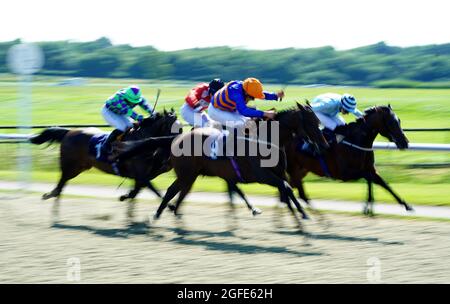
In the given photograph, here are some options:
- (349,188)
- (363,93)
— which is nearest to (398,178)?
(349,188)

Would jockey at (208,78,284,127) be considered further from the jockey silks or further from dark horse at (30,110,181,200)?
dark horse at (30,110,181,200)

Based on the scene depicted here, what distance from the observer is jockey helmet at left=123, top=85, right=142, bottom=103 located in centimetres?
1058

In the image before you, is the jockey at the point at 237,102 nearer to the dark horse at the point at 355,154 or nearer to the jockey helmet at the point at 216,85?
the jockey helmet at the point at 216,85

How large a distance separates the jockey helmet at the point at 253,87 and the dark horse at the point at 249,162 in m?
0.35

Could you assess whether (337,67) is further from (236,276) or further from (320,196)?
(236,276)

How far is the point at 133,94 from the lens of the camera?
10578mm

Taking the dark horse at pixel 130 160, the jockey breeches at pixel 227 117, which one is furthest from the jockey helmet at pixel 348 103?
the dark horse at pixel 130 160

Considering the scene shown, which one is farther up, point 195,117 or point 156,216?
point 195,117

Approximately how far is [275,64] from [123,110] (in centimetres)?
4609

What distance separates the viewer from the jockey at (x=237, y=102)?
8906 millimetres

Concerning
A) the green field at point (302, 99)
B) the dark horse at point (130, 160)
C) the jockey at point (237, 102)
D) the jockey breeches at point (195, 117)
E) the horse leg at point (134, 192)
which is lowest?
the green field at point (302, 99)

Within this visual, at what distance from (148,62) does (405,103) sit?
29.8 meters

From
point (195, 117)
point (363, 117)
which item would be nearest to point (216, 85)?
point (195, 117)

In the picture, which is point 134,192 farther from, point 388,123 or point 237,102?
point 388,123
